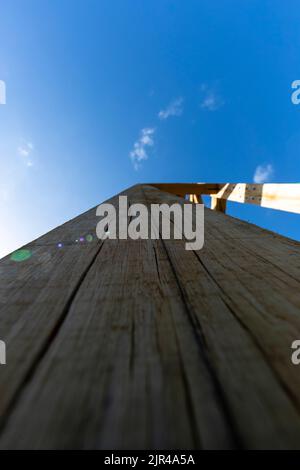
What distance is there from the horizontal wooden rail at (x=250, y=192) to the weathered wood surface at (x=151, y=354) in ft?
5.45

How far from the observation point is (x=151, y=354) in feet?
1.28

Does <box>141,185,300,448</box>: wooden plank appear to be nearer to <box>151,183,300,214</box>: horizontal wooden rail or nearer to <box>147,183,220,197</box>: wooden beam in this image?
<box>151,183,300,214</box>: horizontal wooden rail

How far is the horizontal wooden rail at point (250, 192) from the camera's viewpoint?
84.6 inches

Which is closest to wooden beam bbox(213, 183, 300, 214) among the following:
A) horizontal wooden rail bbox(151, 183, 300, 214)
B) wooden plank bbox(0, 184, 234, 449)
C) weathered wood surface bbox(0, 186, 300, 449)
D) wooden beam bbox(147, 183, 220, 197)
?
horizontal wooden rail bbox(151, 183, 300, 214)

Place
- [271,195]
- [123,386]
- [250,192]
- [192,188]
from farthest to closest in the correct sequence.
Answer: [192,188], [250,192], [271,195], [123,386]

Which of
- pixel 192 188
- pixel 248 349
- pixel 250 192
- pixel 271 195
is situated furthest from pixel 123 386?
pixel 192 188

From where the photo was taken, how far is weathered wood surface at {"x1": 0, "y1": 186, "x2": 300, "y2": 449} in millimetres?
292

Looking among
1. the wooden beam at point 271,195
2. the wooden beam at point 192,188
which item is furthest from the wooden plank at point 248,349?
the wooden beam at point 192,188

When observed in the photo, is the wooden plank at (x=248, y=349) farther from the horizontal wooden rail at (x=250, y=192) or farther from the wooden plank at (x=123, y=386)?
the horizontal wooden rail at (x=250, y=192)

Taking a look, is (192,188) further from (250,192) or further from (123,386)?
(123,386)

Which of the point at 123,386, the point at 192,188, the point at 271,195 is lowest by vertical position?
the point at 123,386

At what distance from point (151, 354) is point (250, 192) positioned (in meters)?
2.96

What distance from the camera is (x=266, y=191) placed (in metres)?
2.58

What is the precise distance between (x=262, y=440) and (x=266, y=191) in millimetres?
2622
